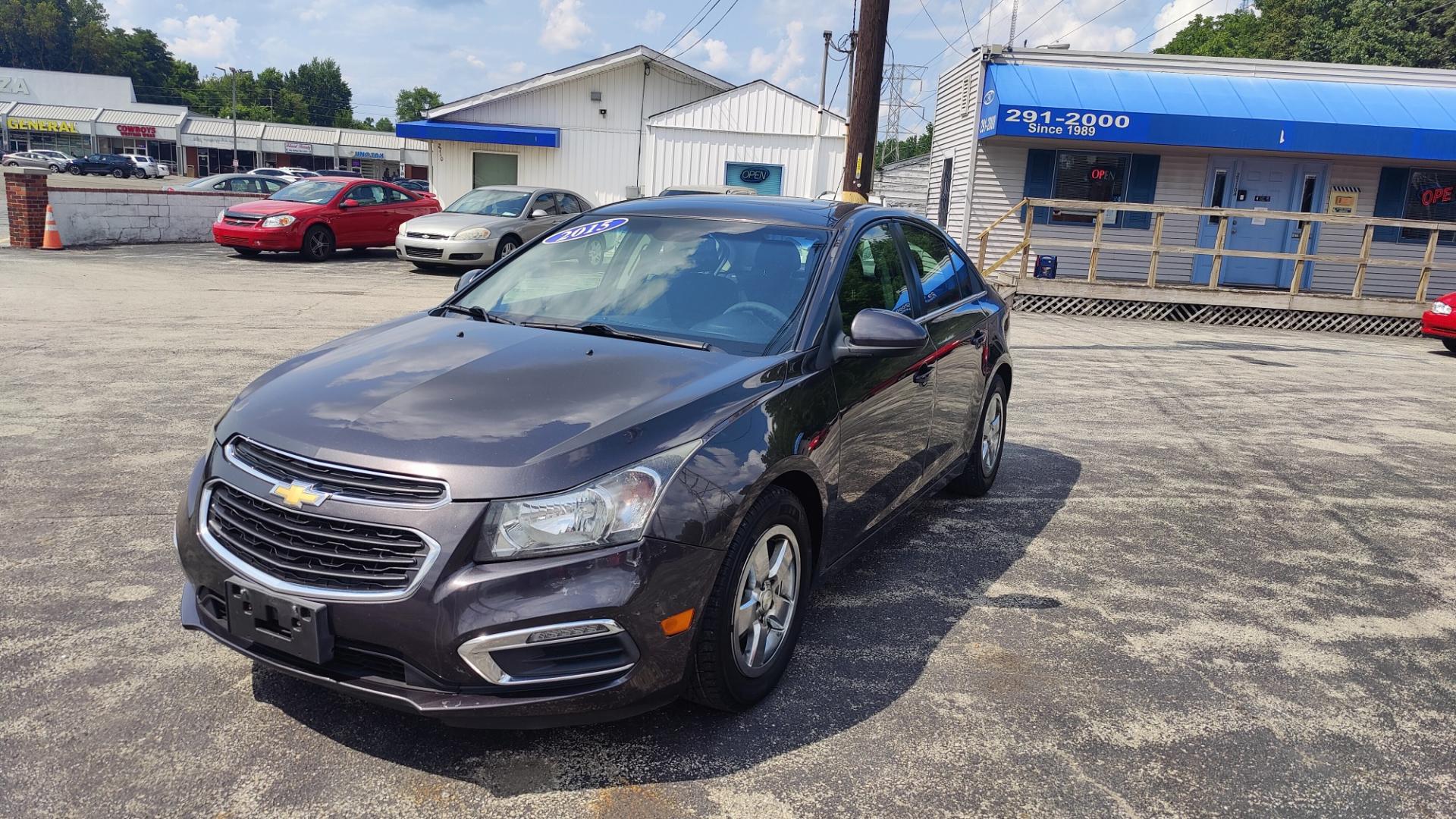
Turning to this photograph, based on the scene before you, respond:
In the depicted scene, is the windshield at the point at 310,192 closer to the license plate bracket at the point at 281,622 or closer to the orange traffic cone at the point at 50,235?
the orange traffic cone at the point at 50,235

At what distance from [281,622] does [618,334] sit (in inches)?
60.4

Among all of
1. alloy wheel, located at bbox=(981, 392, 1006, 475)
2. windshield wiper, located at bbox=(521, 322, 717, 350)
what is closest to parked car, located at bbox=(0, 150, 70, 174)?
alloy wheel, located at bbox=(981, 392, 1006, 475)

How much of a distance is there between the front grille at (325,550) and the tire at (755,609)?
843 millimetres

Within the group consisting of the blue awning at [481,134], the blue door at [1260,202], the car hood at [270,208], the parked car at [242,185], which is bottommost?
the car hood at [270,208]

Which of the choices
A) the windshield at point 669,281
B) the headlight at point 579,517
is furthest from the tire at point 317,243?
the headlight at point 579,517

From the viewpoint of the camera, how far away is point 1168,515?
580 cm

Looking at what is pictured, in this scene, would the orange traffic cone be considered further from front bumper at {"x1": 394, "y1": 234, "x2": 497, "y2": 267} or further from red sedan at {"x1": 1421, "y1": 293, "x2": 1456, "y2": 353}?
red sedan at {"x1": 1421, "y1": 293, "x2": 1456, "y2": 353}

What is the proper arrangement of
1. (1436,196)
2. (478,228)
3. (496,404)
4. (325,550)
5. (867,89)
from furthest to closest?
(1436,196) < (478,228) < (867,89) < (496,404) < (325,550)

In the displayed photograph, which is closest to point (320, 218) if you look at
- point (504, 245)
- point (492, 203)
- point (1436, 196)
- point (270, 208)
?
point (270, 208)

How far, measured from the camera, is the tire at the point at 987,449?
5680mm

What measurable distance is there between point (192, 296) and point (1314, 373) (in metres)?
13.0

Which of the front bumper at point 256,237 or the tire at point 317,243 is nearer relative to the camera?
the front bumper at point 256,237

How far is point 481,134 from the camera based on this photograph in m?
27.4

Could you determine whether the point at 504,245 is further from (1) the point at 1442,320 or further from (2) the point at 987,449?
(1) the point at 1442,320
